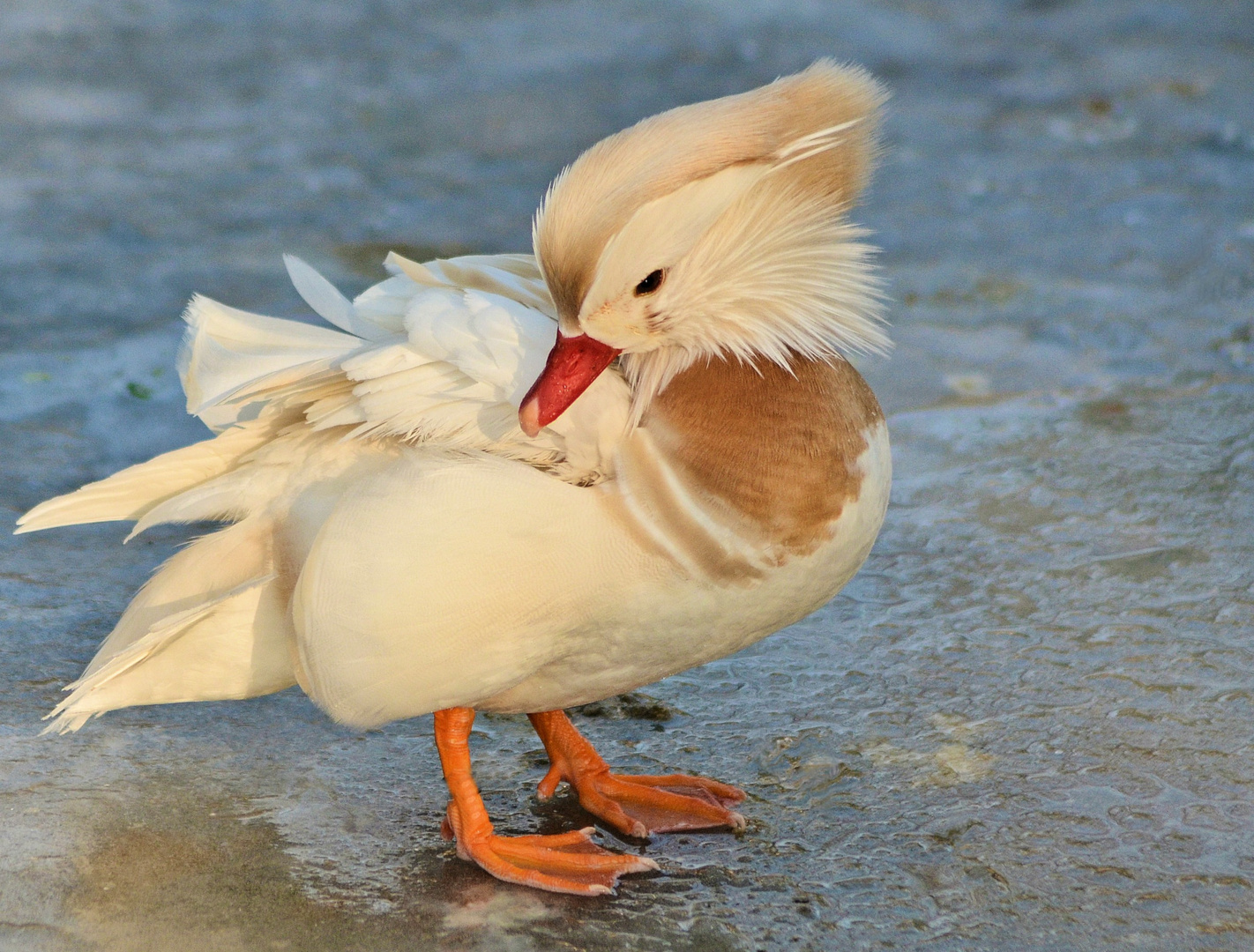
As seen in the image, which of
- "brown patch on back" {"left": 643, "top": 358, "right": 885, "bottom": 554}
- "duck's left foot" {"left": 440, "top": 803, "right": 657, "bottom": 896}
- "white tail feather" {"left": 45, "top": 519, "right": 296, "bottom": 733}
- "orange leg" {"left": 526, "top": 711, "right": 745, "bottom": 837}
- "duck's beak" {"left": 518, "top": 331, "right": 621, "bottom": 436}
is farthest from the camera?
Result: "orange leg" {"left": 526, "top": 711, "right": 745, "bottom": 837}

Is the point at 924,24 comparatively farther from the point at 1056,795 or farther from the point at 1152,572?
the point at 1056,795

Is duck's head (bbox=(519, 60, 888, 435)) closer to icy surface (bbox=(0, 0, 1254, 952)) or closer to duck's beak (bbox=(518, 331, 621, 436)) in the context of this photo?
duck's beak (bbox=(518, 331, 621, 436))

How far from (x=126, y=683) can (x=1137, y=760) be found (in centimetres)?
233

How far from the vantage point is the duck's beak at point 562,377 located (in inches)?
107

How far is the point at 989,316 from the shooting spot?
6414 mm

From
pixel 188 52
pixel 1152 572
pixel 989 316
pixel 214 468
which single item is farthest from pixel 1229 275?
pixel 188 52

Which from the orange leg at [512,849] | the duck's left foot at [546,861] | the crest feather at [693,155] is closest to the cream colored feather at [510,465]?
the crest feather at [693,155]

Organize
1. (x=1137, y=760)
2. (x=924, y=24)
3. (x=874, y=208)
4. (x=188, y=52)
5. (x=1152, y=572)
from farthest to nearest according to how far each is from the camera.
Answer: (x=924, y=24), (x=188, y=52), (x=874, y=208), (x=1152, y=572), (x=1137, y=760)

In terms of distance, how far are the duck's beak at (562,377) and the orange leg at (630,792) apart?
3.04 feet

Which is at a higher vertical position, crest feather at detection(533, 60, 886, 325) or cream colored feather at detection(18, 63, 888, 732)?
crest feather at detection(533, 60, 886, 325)

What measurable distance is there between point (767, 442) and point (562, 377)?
44cm

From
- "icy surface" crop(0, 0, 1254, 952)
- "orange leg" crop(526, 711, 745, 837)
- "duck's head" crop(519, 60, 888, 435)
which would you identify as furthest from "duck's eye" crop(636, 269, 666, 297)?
"orange leg" crop(526, 711, 745, 837)

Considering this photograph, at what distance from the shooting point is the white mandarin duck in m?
2.78

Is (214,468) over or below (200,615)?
over
